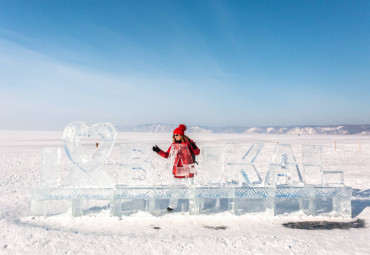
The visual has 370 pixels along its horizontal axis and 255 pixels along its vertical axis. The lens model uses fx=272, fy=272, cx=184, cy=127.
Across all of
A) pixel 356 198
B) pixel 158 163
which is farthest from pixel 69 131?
pixel 158 163

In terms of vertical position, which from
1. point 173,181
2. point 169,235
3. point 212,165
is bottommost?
point 169,235

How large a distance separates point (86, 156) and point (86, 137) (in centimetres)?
37

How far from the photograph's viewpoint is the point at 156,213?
505cm

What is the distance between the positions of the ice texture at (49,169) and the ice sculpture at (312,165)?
15.5 feet

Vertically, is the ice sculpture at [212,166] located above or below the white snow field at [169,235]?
above

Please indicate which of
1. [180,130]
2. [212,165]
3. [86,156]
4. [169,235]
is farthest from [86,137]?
[212,165]

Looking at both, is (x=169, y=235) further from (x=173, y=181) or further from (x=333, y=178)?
(x=333, y=178)

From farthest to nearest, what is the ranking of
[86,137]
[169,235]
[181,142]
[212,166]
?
[181,142] → [212,166] → [86,137] → [169,235]

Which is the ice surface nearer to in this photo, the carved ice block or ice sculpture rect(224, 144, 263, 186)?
ice sculpture rect(224, 144, 263, 186)

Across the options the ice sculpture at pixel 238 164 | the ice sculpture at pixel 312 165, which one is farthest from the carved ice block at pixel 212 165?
the ice sculpture at pixel 312 165

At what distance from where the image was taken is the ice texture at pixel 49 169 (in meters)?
4.97

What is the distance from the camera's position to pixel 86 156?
Answer: 5086 millimetres

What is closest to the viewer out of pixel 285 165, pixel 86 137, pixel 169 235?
pixel 169 235

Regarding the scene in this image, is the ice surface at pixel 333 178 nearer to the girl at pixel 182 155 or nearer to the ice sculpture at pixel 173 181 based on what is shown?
the ice sculpture at pixel 173 181
